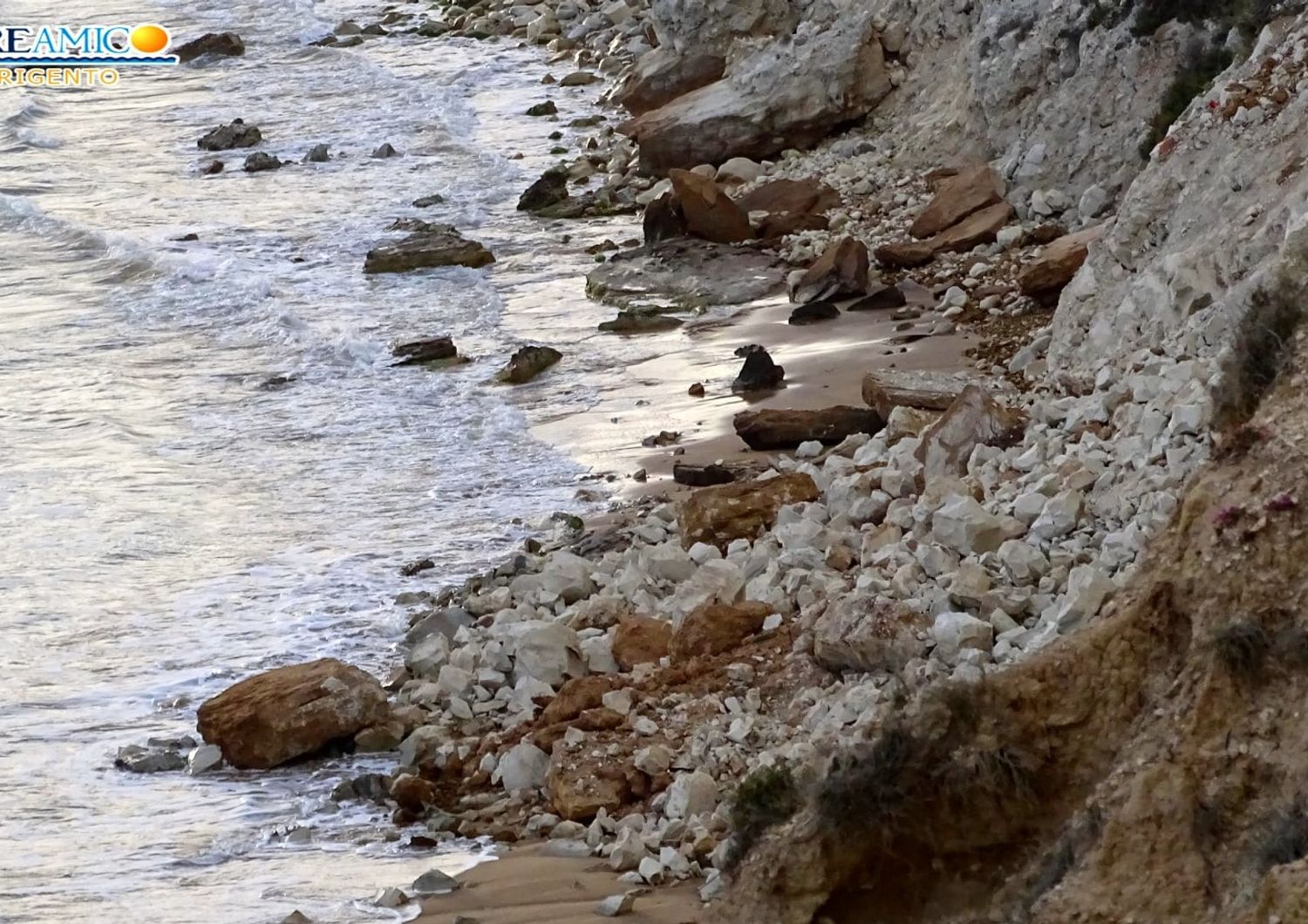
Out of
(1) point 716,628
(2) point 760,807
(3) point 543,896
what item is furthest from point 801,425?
(2) point 760,807

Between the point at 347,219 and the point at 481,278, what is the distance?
387 cm

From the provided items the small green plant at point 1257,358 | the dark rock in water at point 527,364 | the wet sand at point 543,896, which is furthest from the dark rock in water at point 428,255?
the small green plant at point 1257,358

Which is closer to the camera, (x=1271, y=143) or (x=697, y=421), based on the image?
(x=1271, y=143)

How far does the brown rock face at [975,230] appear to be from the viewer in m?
15.5

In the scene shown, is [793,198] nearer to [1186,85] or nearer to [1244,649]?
[1186,85]

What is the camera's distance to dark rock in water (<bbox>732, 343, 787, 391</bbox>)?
1334 centimetres

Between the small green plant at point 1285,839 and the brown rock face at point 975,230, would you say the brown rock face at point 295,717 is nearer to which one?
the small green plant at point 1285,839

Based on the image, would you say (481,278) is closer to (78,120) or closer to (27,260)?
(27,260)

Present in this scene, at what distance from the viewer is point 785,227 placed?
56.7 feet

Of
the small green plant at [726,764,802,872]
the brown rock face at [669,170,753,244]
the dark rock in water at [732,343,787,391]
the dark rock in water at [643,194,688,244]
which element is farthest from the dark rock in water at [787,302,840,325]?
the small green plant at [726,764,802,872]

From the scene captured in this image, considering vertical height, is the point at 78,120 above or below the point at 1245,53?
below

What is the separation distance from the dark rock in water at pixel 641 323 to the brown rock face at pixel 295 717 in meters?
7.27

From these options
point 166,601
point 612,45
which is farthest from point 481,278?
point 612,45

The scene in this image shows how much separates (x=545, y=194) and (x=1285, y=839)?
666 inches
